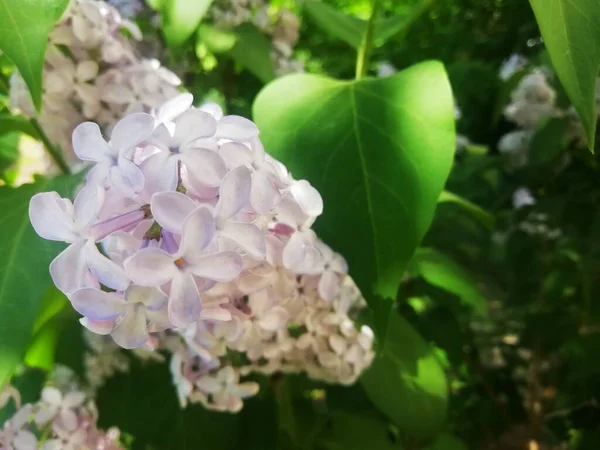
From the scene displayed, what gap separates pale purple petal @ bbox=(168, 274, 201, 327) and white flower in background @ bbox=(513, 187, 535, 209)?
0.78 m

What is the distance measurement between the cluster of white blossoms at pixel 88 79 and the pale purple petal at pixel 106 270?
189mm

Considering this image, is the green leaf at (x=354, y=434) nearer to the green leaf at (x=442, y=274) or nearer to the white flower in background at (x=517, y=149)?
the green leaf at (x=442, y=274)

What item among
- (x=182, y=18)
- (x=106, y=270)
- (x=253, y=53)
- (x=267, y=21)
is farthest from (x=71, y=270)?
(x=267, y=21)

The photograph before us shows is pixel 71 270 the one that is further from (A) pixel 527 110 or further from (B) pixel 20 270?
(A) pixel 527 110

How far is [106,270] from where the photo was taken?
206 millimetres

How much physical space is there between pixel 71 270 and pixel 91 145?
48 mm

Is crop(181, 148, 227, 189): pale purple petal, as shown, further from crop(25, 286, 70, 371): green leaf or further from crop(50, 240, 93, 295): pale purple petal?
crop(25, 286, 70, 371): green leaf

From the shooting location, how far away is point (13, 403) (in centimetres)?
44

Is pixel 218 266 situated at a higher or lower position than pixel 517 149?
higher

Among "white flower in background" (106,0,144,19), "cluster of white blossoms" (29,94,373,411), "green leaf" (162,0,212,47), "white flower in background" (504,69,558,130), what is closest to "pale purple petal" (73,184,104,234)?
"cluster of white blossoms" (29,94,373,411)

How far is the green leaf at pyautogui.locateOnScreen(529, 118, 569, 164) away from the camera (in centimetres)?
80

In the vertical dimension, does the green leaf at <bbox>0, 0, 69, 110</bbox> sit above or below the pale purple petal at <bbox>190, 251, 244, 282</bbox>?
above

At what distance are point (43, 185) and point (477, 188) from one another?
665mm

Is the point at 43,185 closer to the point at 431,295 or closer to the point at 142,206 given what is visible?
the point at 142,206
